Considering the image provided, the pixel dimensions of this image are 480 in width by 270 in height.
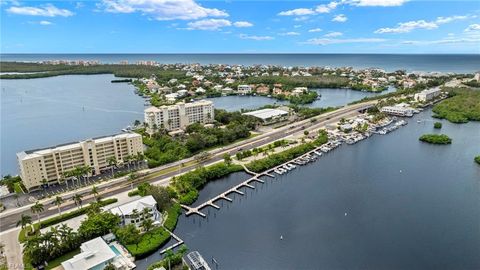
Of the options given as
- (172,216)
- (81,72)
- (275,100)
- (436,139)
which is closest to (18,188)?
(172,216)

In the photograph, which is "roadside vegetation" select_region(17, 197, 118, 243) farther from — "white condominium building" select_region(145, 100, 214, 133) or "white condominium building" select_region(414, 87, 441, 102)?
"white condominium building" select_region(414, 87, 441, 102)

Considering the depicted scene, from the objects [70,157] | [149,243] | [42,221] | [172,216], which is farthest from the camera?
[70,157]

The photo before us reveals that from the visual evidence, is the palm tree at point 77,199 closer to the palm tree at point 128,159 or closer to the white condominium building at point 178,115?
the palm tree at point 128,159

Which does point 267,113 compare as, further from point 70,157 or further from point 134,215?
point 134,215

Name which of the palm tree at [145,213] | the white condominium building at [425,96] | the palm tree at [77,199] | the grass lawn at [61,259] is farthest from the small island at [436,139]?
the grass lawn at [61,259]

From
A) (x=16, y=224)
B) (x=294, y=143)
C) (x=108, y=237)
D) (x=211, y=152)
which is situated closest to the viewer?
(x=108, y=237)

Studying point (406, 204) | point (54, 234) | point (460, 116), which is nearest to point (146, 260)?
point (54, 234)

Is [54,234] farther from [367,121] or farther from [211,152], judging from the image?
[367,121]
